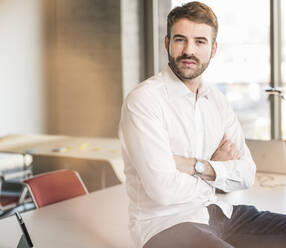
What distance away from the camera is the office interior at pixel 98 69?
5137 mm

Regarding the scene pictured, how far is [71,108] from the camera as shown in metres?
6.67

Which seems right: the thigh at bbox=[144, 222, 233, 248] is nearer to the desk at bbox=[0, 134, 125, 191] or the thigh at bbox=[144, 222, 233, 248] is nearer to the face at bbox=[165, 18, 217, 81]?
the face at bbox=[165, 18, 217, 81]

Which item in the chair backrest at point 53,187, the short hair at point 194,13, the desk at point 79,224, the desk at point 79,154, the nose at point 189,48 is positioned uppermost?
the short hair at point 194,13

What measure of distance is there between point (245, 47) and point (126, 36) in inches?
54.5

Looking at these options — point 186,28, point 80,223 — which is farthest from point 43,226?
point 186,28

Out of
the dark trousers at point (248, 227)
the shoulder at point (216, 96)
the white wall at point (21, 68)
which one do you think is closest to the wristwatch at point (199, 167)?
the dark trousers at point (248, 227)

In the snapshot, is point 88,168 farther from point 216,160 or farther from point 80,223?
point 216,160

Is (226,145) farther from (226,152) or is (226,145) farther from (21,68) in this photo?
(21,68)

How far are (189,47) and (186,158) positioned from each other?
1.49 feet

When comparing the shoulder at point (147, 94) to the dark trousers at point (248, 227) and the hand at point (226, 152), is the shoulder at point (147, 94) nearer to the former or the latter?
the hand at point (226, 152)

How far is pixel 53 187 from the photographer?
10.3 feet

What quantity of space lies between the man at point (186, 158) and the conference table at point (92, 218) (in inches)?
14.0

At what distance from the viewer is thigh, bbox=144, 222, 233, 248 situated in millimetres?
1892

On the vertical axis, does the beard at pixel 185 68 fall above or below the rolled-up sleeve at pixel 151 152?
above
